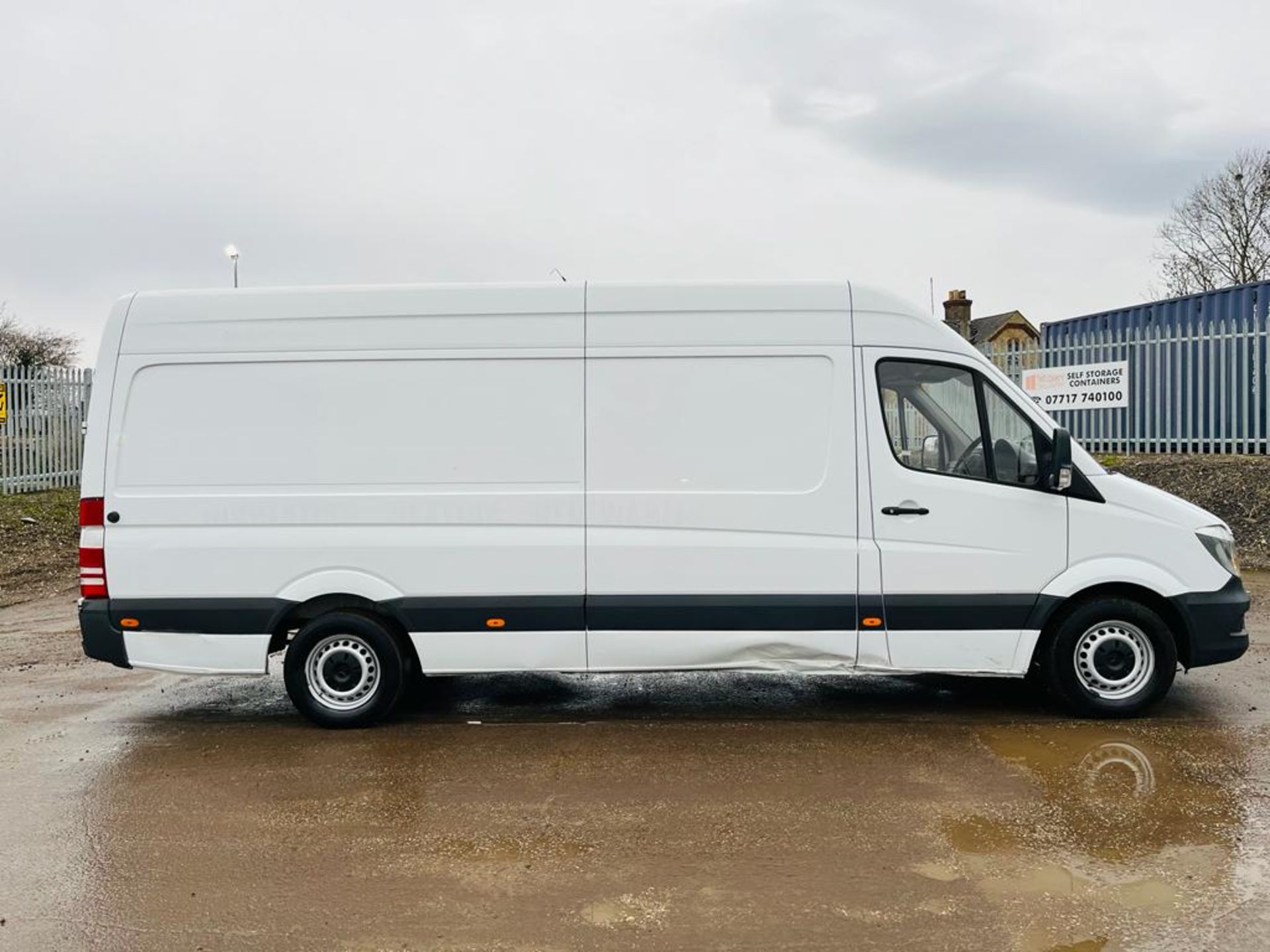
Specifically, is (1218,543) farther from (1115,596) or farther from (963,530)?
(963,530)

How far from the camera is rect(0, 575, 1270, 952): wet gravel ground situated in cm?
360

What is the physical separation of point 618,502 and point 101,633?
118 inches

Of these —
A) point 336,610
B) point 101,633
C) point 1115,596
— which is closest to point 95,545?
point 101,633

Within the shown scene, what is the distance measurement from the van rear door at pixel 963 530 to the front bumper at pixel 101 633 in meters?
4.28

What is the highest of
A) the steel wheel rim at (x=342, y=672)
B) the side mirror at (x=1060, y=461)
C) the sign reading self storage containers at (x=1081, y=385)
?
the sign reading self storage containers at (x=1081, y=385)

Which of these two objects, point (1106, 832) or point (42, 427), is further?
point (42, 427)

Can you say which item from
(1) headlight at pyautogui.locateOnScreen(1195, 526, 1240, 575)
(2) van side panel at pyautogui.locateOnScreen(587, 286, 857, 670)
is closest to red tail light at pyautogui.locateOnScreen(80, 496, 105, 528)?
(2) van side panel at pyautogui.locateOnScreen(587, 286, 857, 670)

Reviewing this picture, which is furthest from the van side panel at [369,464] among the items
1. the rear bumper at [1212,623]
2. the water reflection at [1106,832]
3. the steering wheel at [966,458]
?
the rear bumper at [1212,623]

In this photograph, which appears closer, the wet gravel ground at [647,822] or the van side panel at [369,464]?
the wet gravel ground at [647,822]

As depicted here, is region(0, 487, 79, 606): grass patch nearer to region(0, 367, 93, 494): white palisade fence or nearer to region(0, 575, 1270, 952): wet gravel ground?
region(0, 367, 93, 494): white palisade fence

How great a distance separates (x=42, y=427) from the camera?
1800 cm

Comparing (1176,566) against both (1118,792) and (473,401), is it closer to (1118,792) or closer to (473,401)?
(1118,792)

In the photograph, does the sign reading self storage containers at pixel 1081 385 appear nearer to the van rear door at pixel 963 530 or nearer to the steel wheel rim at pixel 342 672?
the van rear door at pixel 963 530

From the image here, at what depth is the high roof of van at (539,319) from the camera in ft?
19.0
